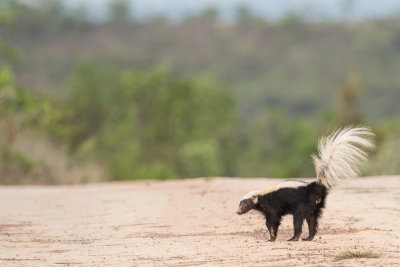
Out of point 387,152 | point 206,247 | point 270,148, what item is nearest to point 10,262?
point 206,247

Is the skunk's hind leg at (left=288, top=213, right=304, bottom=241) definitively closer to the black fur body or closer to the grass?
the black fur body

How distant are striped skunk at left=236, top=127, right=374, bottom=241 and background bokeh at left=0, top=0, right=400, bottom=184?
1384cm

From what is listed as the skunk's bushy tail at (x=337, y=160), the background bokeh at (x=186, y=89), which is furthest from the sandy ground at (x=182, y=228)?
the background bokeh at (x=186, y=89)

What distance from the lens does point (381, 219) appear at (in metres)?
10.3

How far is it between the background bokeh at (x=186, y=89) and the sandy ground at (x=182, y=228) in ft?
30.6

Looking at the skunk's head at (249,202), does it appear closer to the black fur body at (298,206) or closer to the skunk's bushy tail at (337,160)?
the black fur body at (298,206)

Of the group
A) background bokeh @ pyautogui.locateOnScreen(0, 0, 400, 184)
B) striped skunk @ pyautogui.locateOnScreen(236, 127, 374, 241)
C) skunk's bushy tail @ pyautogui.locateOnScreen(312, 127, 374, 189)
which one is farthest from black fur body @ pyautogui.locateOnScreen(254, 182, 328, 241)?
background bokeh @ pyautogui.locateOnScreen(0, 0, 400, 184)

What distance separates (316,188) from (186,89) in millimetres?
30643

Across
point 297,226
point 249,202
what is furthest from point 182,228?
point 297,226

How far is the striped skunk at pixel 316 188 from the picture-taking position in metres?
9.05

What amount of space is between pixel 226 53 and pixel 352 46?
62.5 ft

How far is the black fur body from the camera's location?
919cm

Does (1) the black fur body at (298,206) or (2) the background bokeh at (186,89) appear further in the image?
(2) the background bokeh at (186,89)

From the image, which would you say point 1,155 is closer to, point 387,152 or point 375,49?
point 387,152
